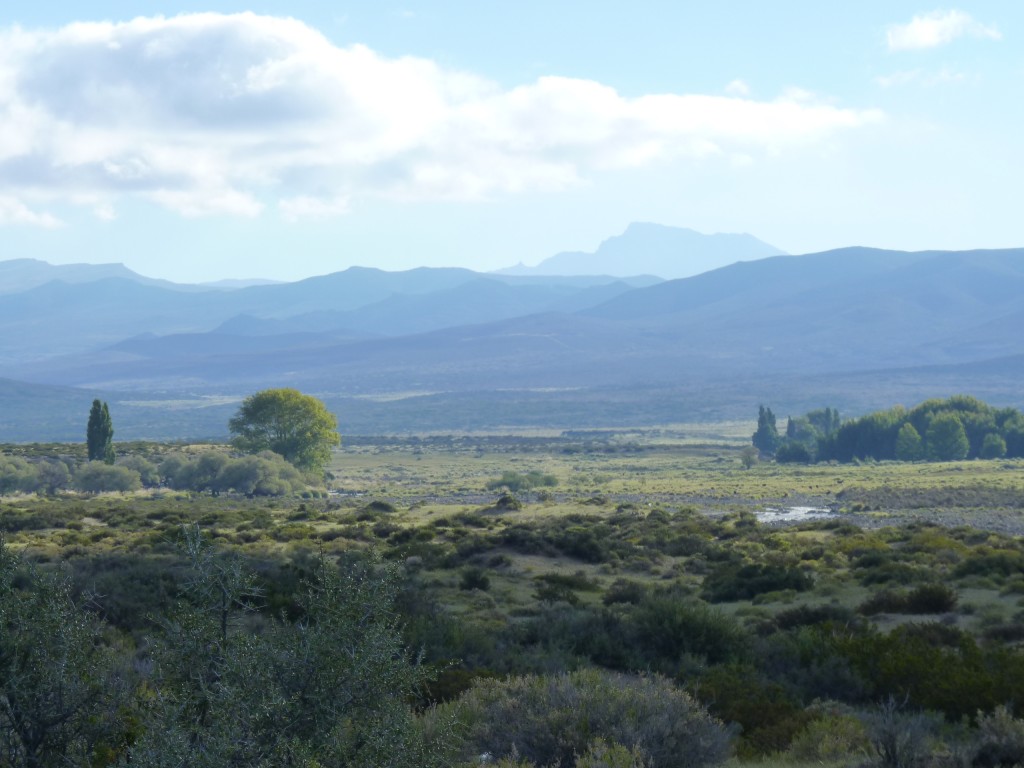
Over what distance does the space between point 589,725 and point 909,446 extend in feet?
307

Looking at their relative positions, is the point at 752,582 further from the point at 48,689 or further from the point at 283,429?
the point at 283,429

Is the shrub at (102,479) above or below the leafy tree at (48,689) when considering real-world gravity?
below

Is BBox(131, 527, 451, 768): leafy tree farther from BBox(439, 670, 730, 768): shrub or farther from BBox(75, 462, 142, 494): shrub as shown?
BBox(75, 462, 142, 494): shrub

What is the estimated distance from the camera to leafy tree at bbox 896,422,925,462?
9638 centimetres

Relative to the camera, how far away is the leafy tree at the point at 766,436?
113 meters

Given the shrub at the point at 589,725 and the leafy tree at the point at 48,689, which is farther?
the shrub at the point at 589,725

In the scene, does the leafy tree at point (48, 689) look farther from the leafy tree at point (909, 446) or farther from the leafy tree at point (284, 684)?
the leafy tree at point (909, 446)

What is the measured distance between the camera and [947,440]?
96000 mm

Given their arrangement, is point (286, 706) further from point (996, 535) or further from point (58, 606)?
point (996, 535)

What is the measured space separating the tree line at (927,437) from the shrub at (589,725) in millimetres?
91436

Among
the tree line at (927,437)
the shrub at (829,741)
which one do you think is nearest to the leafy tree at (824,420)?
the tree line at (927,437)

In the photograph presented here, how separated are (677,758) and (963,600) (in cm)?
1371

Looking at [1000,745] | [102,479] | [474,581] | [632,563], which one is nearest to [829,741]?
[1000,745]

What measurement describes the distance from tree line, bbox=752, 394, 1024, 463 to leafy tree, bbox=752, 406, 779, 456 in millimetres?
5013
